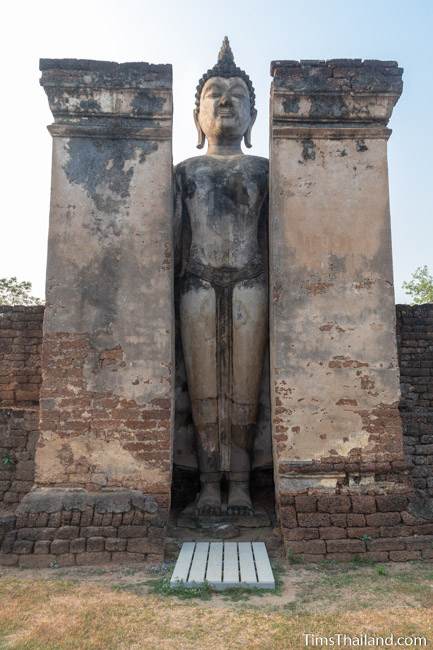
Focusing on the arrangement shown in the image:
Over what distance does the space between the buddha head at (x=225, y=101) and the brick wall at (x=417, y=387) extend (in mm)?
2877

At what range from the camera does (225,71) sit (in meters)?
6.77

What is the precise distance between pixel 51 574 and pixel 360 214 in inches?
168

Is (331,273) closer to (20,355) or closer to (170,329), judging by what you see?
(170,329)

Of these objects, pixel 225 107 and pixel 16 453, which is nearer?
pixel 16 453

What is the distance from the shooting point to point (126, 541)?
513 cm

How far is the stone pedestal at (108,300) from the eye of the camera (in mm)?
5438

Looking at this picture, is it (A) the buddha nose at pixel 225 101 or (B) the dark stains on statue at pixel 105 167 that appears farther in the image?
(A) the buddha nose at pixel 225 101

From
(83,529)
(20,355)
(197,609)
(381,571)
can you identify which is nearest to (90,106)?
(20,355)

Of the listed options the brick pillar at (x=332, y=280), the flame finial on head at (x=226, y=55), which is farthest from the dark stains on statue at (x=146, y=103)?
the flame finial on head at (x=226, y=55)

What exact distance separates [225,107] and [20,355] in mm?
3768

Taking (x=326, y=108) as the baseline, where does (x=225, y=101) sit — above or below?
above

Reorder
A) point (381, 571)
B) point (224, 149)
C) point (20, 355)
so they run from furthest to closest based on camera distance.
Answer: point (20, 355)
point (224, 149)
point (381, 571)

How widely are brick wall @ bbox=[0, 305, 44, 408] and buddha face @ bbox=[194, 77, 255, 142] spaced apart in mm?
3035

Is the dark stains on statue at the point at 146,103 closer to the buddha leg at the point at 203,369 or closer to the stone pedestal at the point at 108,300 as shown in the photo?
the stone pedestal at the point at 108,300
